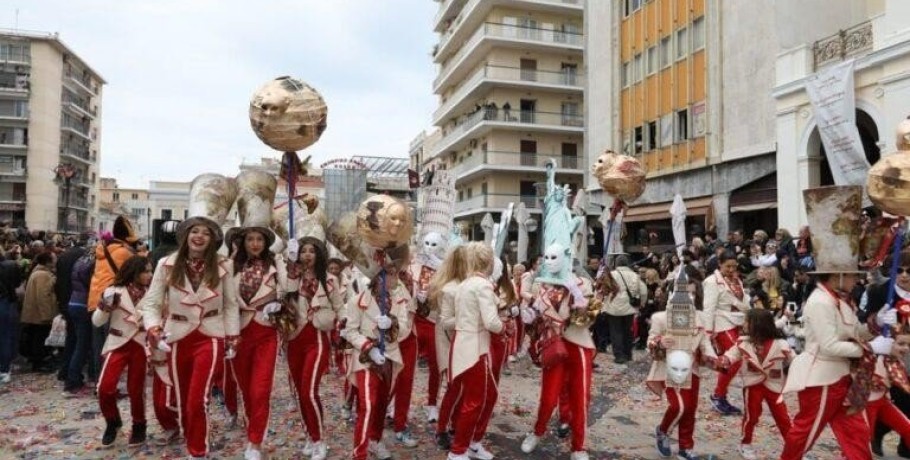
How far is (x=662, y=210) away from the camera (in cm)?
2394

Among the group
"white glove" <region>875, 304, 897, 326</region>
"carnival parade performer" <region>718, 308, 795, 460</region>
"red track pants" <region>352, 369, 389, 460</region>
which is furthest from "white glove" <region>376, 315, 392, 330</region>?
"white glove" <region>875, 304, 897, 326</region>

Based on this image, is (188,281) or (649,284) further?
(649,284)

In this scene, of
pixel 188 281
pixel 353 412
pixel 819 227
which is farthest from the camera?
pixel 353 412

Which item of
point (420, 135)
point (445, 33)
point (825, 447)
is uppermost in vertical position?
point (445, 33)

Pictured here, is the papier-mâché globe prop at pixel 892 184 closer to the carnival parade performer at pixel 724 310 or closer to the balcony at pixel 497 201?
the carnival parade performer at pixel 724 310

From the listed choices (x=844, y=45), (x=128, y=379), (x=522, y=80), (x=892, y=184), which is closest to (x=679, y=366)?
(x=892, y=184)

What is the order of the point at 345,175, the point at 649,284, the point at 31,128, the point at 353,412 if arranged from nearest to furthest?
the point at 353,412
the point at 649,284
the point at 345,175
the point at 31,128

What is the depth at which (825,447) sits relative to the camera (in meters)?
6.77

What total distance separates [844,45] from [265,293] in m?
15.1

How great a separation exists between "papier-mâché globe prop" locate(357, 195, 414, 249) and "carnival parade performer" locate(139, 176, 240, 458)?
1.13 metres

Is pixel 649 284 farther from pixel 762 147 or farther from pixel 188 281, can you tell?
pixel 188 281

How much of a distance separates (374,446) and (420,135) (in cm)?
5808

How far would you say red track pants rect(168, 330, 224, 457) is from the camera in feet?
17.1

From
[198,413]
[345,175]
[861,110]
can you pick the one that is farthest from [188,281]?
[345,175]
